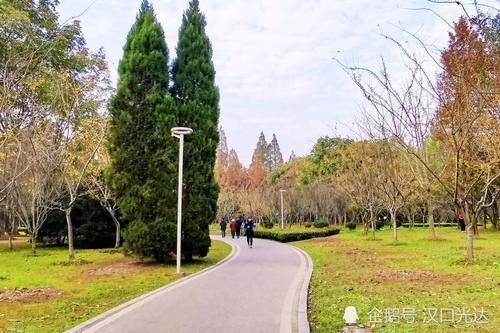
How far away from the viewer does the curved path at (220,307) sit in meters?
6.58

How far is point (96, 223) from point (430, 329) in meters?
24.5

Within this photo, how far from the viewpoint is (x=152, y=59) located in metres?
16.0

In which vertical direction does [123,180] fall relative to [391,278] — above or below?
above

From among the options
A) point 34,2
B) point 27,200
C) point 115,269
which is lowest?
point 115,269

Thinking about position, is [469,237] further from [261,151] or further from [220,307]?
[261,151]

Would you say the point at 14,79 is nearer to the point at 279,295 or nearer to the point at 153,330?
the point at 153,330

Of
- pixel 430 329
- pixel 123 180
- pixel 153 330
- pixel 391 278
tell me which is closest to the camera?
pixel 430 329

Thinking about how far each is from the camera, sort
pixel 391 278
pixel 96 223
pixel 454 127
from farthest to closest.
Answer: pixel 96 223, pixel 454 127, pixel 391 278

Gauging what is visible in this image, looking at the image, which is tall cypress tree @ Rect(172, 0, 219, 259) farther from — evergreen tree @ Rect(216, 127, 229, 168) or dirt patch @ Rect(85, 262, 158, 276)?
evergreen tree @ Rect(216, 127, 229, 168)

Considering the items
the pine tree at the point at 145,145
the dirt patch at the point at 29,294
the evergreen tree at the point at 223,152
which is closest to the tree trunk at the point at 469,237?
the pine tree at the point at 145,145

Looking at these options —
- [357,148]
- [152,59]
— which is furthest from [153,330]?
→ [357,148]

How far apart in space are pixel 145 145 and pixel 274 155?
79.3 metres

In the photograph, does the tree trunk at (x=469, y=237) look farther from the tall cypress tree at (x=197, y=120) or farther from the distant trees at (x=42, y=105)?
the distant trees at (x=42, y=105)

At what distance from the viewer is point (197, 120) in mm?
16562
